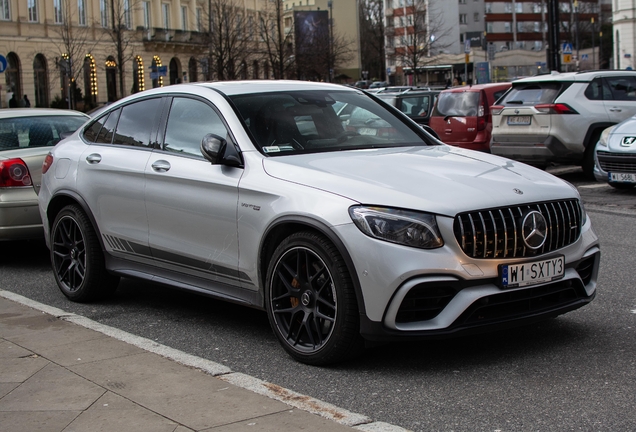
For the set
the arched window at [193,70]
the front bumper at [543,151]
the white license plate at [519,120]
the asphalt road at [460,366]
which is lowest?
the asphalt road at [460,366]

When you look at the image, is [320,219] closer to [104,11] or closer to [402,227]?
[402,227]

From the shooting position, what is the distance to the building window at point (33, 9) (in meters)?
64.6

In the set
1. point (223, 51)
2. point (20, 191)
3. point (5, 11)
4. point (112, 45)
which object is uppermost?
point (5, 11)

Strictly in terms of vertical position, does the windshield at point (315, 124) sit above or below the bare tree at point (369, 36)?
below

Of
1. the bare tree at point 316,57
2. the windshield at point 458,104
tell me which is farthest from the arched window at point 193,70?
the windshield at point 458,104

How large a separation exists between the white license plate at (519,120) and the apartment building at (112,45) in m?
38.5

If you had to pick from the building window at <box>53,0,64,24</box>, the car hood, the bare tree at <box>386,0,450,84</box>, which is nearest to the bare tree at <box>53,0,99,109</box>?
the building window at <box>53,0,64,24</box>

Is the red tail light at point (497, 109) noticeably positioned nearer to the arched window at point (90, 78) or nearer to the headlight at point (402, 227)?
the headlight at point (402, 227)

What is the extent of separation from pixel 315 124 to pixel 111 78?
232 ft

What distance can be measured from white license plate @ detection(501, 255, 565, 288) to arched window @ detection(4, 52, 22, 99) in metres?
62.2

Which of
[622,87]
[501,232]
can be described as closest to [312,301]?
[501,232]

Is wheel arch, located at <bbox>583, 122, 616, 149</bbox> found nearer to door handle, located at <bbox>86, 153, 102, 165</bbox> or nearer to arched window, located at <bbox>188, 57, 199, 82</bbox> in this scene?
door handle, located at <bbox>86, 153, 102, 165</bbox>

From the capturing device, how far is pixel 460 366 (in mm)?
4926

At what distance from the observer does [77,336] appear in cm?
581
